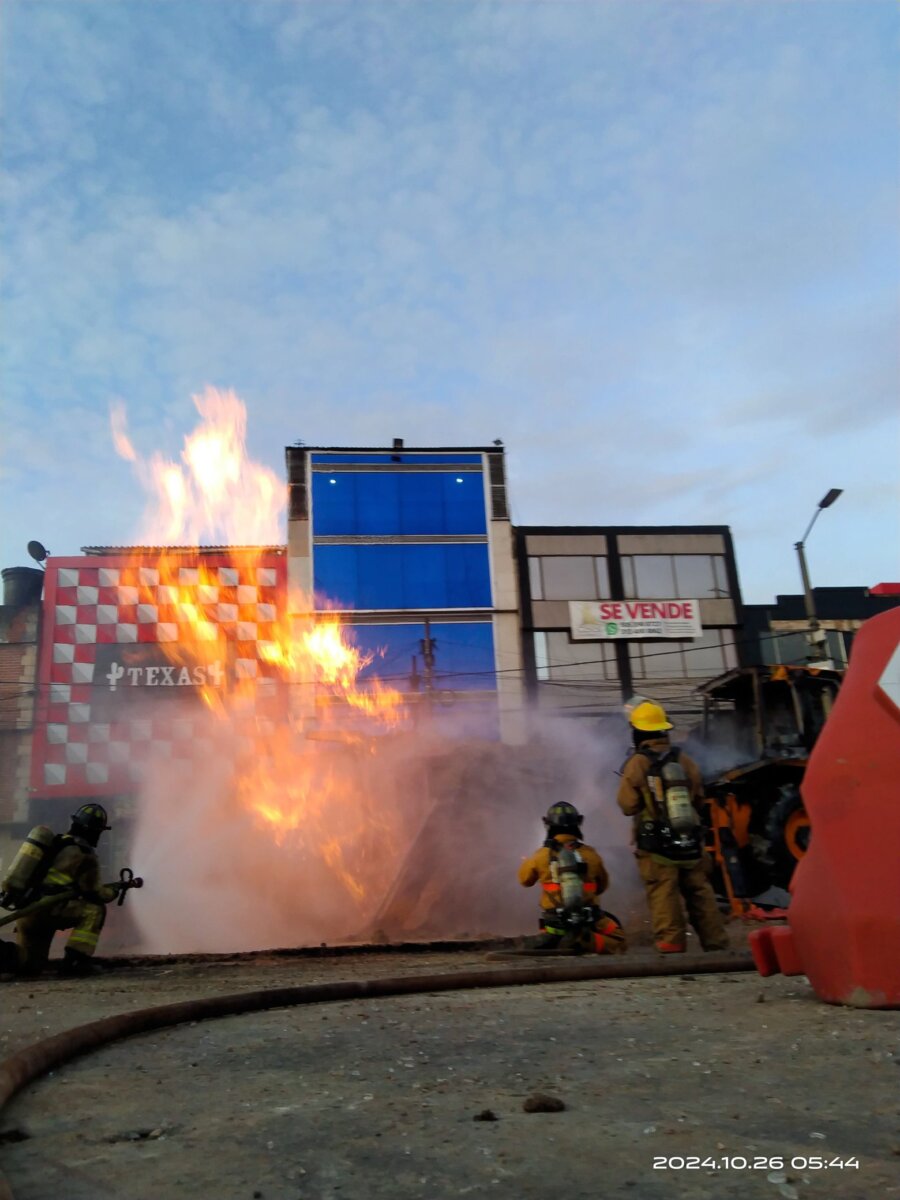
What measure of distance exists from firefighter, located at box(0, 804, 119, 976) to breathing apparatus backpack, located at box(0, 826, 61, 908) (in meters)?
0.01

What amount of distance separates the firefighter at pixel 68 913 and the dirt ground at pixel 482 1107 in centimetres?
399

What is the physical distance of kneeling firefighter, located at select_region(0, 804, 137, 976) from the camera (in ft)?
24.6

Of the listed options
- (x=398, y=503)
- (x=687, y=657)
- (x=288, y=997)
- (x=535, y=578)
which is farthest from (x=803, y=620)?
(x=288, y=997)

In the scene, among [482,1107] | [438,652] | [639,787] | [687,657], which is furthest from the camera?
[687,657]

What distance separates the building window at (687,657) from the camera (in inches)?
1190

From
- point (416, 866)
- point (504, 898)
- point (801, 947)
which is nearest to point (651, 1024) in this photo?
point (801, 947)

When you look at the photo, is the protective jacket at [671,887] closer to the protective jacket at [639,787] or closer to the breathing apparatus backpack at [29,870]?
the protective jacket at [639,787]

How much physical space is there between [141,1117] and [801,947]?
2.50 meters

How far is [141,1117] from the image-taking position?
2.37 meters

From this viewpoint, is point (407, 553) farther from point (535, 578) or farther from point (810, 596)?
point (810, 596)

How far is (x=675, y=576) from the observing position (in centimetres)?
3167

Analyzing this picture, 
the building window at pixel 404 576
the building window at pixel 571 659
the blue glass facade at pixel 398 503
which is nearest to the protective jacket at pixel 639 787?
the building window at pixel 404 576

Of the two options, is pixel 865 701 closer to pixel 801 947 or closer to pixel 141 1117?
pixel 801 947
